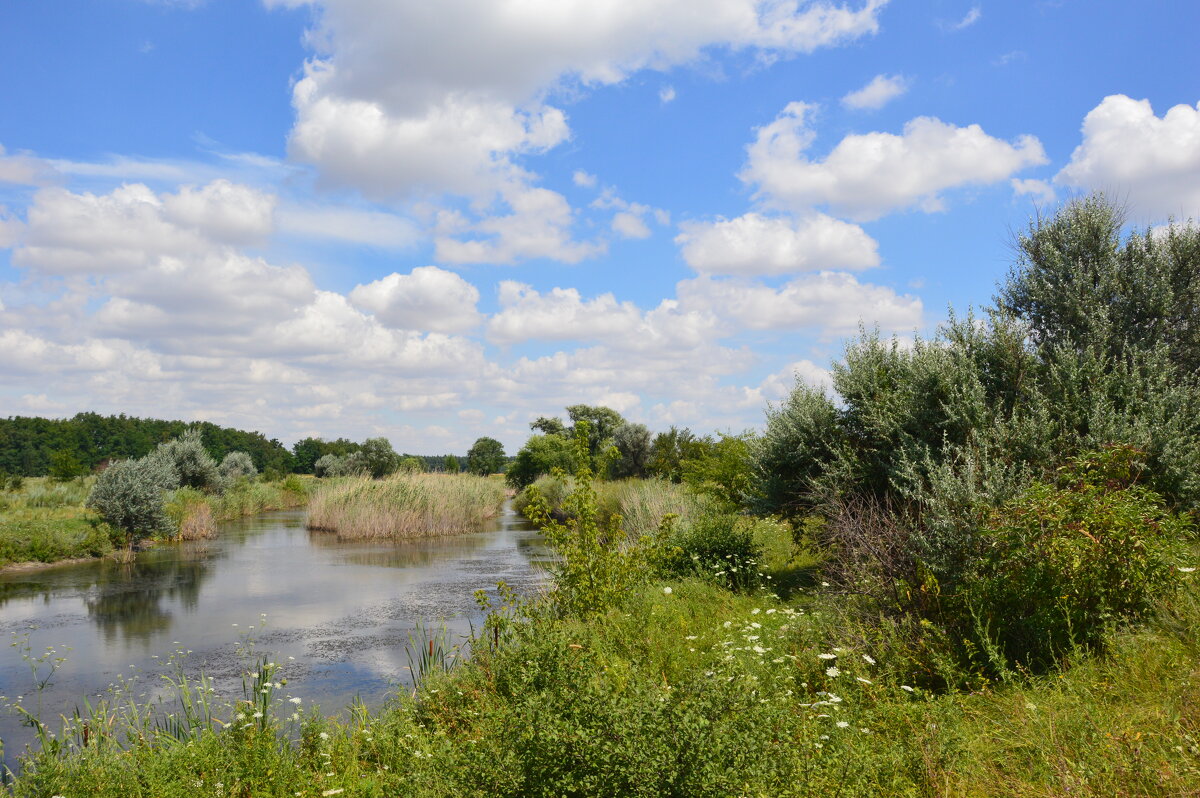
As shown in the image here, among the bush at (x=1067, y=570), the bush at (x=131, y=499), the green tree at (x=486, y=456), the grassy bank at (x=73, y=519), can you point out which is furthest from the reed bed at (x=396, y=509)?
the green tree at (x=486, y=456)

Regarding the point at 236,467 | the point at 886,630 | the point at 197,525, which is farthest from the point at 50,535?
the point at 236,467

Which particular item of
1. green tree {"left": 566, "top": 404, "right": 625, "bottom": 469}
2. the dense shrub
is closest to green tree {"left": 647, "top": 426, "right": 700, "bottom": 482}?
green tree {"left": 566, "top": 404, "right": 625, "bottom": 469}

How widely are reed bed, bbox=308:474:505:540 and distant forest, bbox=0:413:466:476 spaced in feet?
79.6

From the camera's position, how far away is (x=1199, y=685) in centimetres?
424

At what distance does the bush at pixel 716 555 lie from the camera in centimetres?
1047

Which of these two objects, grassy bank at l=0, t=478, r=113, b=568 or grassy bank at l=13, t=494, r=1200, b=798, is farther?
grassy bank at l=0, t=478, r=113, b=568

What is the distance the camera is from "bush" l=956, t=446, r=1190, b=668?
208 inches

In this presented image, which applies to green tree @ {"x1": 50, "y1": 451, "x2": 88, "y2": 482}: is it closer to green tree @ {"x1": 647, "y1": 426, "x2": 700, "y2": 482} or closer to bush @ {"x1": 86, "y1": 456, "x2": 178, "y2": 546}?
bush @ {"x1": 86, "y1": 456, "x2": 178, "y2": 546}

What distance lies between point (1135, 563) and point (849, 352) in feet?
18.8

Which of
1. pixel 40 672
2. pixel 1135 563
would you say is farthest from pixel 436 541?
pixel 1135 563

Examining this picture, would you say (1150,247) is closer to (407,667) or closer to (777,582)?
(777,582)

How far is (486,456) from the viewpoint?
74.4 meters

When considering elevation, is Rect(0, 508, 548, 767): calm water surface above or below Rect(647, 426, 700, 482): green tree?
below

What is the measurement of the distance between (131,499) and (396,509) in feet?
26.8
